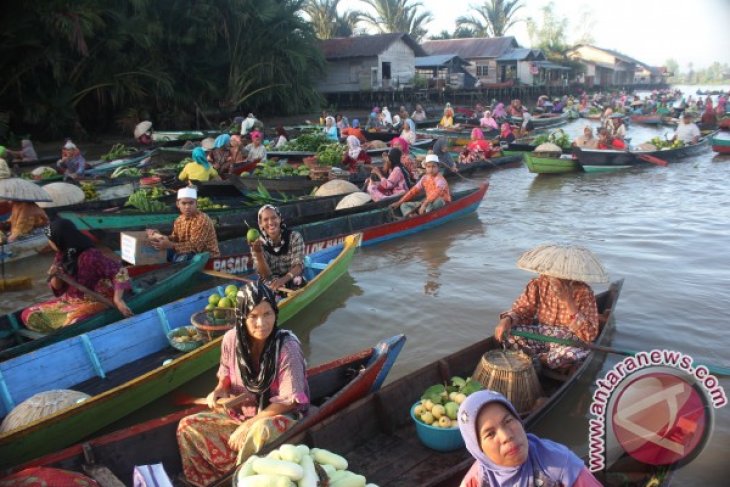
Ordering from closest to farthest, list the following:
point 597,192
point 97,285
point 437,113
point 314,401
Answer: point 314,401 → point 97,285 → point 597,192 → point 437,113

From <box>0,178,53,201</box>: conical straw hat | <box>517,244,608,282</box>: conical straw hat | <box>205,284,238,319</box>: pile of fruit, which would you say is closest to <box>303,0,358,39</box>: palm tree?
<box>0,178,53,201</box>: conical straw hat

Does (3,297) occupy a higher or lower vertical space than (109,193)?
lower

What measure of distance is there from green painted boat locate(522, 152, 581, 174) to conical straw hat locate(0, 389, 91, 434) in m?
13.5

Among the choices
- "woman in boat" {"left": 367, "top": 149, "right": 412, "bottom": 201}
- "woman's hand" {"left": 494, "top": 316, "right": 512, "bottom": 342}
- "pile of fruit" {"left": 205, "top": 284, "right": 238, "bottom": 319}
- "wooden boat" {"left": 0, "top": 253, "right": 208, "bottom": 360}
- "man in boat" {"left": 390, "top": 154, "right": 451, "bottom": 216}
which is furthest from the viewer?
"woman in boat" {"left": 367, "top": 149, "right": 412, "bottom": 201}

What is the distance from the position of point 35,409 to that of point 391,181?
759 cm

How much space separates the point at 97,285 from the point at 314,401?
2448 millimetres

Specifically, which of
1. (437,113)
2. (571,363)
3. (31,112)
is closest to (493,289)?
(571,363)

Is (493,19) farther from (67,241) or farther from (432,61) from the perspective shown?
(67,241)

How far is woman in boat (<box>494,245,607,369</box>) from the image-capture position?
4.35 meters

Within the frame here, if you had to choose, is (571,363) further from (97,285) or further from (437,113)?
(437,113)

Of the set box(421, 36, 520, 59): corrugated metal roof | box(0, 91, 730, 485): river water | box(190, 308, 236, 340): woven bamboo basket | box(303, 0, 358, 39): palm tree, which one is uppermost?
box(303, 0, 358, 39): palm tree

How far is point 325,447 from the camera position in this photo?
11.5 ft

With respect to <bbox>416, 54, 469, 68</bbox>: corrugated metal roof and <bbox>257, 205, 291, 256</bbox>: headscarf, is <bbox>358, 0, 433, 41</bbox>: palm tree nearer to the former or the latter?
<bbox>416, 54, 469, 68</bbox>: corrugated metal roof

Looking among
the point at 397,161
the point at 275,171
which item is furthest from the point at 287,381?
the point at 275,171
